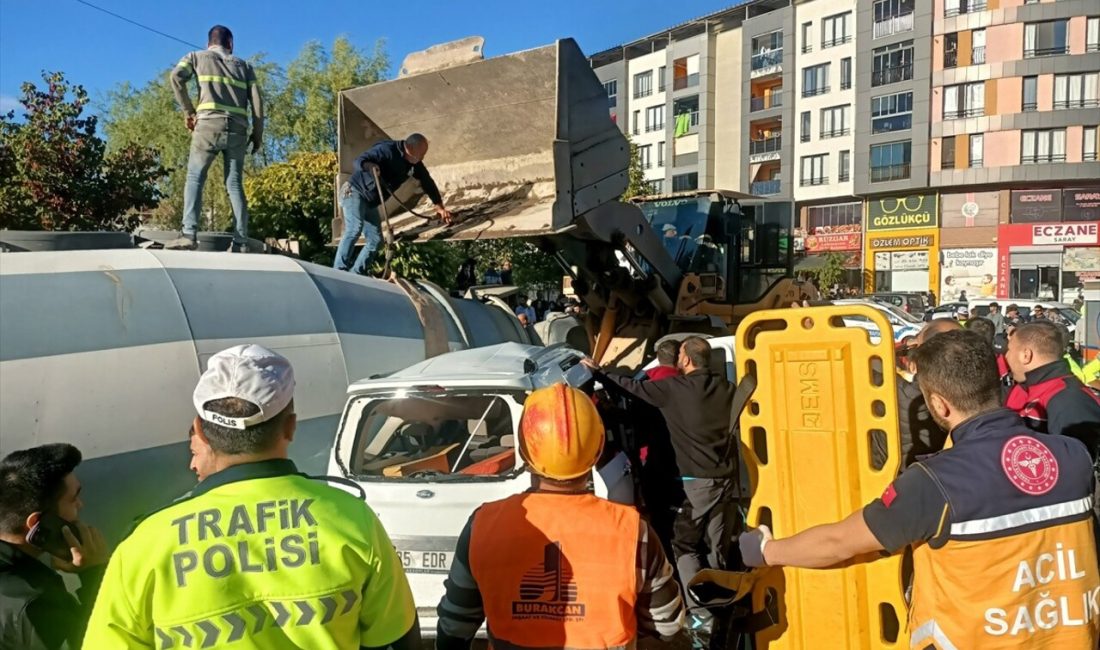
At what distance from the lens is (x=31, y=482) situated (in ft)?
8.59

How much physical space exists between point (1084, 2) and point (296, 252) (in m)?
40.6

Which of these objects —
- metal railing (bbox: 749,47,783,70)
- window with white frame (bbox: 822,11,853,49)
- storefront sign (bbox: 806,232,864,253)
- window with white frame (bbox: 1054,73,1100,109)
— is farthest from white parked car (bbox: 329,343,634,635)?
metal railing (bbox: 749,47,783,70)

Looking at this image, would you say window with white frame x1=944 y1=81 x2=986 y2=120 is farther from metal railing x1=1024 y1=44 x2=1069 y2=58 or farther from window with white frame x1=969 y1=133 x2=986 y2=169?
metal railing x1=1024 y1=44 x2=1069 y2=58

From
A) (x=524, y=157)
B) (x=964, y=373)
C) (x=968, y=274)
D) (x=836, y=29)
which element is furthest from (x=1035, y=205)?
(x=964, y=373)

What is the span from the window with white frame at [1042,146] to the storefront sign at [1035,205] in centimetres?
140

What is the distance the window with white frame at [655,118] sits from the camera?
5009 cm

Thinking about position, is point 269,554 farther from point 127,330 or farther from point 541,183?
point 541,183

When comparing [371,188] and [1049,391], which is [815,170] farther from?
[1049,391]

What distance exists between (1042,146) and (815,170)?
10.6 m

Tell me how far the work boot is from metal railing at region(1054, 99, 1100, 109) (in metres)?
40.9

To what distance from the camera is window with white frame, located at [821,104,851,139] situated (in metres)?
41.5

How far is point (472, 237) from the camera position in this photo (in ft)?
22.5

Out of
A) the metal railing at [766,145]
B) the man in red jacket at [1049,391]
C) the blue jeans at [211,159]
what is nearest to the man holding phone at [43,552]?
the blue jeans at [211,159]

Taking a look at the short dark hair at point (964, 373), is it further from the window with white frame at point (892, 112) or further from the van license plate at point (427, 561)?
the window with white frame at point (892, 112)
